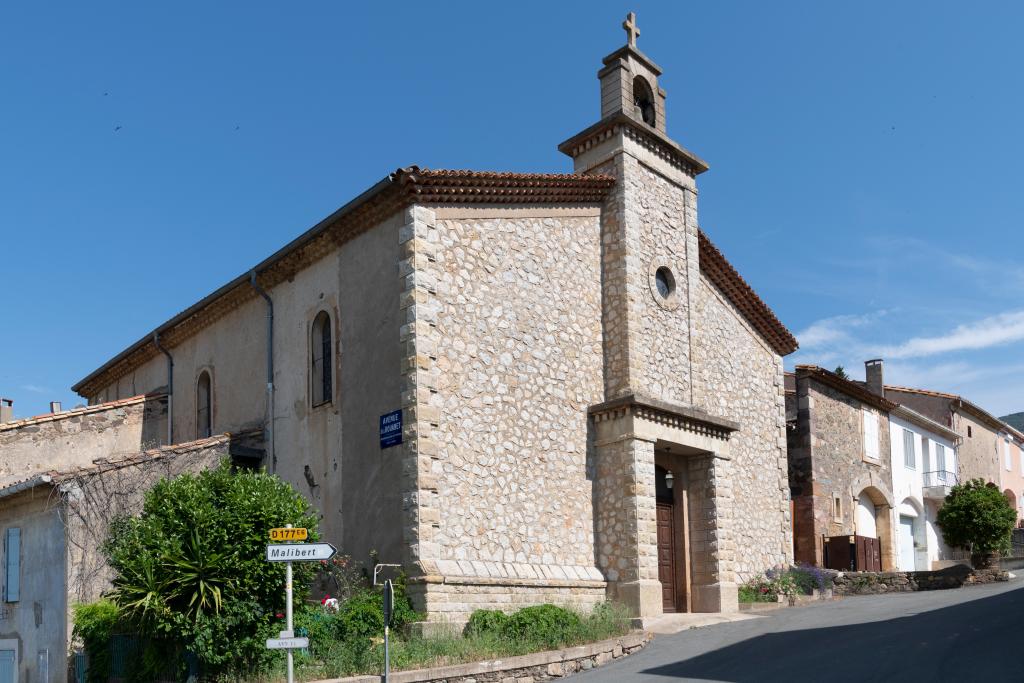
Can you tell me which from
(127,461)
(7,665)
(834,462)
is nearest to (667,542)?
(127,461)

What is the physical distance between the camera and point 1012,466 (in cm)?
4788

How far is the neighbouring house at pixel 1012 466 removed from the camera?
46.2m

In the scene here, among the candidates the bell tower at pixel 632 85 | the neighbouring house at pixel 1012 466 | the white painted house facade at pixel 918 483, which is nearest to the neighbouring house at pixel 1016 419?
the neighbouring house at pixel 1012 466

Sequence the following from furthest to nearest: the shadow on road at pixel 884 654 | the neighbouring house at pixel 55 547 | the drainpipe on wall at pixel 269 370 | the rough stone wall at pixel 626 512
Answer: the drainpipe on wall at pixel 269 370, the rough stone wall at pixel 626 512, the neighbouring house at pixel 55 547, the shadow on road at pixel 884 654

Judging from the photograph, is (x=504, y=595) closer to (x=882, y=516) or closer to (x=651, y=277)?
(x=651, y=277)

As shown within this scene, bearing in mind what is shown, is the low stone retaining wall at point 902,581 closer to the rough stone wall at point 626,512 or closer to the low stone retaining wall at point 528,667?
the rough stone wall at point 626,512

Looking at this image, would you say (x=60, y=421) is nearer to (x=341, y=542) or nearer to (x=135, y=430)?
(x=135, y=430)

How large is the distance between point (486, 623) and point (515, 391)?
4.11 meters

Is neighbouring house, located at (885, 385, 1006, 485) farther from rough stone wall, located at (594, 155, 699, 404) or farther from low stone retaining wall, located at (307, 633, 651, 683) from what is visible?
low stone retaining wall, located at (307, 633, 651, 683)

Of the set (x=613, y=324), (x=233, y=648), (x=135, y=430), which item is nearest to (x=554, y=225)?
(x=613, y=324)

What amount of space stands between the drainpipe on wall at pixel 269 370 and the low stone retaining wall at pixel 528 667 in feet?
26.5

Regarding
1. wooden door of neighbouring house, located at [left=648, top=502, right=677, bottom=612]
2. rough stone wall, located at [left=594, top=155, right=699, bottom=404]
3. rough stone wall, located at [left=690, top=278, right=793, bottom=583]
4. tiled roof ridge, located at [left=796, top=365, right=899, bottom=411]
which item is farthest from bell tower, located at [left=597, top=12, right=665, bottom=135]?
tiled roof ridge, located at [left=796, top=365, right=899, bottom=411]

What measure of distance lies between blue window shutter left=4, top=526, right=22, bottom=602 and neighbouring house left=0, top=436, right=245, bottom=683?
18 mm

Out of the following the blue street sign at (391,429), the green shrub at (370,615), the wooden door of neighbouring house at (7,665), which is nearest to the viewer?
the green shrub at (370,615)
